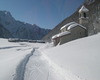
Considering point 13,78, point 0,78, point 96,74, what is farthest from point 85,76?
point 0,78

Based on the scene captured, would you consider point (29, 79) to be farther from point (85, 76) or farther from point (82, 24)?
point (82, 24)

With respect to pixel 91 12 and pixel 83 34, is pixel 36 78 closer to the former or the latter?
pixel 83 34

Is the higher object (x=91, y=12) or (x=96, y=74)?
(x=91, y=12)

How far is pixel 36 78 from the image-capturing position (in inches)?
404

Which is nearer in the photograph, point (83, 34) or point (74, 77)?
point (74, 77)

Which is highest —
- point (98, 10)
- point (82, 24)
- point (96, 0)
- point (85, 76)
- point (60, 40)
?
point (96, 0)

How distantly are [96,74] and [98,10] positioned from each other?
10843cm

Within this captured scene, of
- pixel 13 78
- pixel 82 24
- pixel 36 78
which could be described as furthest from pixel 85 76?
pixel 82 24

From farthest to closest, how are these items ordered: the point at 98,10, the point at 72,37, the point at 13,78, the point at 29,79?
the point at 98,10 < the point at 72,37 < the point at 29,79 < the point at 13,78

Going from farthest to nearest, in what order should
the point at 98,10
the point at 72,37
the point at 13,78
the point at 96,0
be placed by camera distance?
the point at 96,0, the point at 98,10, the point at 72,37, the point at 13,78

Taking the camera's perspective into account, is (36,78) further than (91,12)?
No

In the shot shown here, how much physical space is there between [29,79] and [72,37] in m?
31.2

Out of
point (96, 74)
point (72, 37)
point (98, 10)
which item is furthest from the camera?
point (98, 10)

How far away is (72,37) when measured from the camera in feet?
132
